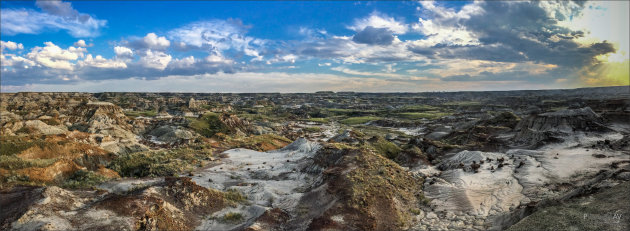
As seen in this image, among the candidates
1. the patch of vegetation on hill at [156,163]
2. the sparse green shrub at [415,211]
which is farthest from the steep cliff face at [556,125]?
the patch of vegetation on hill at [156,163]

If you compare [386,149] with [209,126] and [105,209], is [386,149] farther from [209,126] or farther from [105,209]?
[209,126]

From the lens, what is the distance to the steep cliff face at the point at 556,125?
4273cm

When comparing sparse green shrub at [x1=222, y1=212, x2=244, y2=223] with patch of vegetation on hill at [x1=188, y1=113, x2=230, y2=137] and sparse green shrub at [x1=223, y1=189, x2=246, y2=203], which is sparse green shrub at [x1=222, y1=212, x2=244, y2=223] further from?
patch of vegetation on hill at [x1=188, y1=113, x2=230, y2=137]

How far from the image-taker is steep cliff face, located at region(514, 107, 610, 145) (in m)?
42.7

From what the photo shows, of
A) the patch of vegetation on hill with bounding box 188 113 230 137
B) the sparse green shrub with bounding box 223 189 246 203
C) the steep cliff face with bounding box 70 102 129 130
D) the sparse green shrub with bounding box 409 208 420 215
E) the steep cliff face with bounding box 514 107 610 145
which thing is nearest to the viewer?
the sparse green shrub with bounding box 409 208 420 215

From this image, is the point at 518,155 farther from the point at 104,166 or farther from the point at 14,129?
the point at 14,129

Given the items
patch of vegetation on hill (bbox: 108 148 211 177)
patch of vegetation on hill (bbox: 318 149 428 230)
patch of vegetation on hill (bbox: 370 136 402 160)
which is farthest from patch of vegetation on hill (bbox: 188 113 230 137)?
patch of vegetation on hill (bbox: 318 149 428 230)

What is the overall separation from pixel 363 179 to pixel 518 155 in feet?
76.7

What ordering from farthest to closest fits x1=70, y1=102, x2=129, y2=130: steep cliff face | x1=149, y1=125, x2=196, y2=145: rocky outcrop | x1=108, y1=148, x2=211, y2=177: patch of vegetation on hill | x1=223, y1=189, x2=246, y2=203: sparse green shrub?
x1=70, y1=102, x2=129, y2=130: steep cliff face → x1=149, y1=125, x2=196, y2=145: rocky outcrop → x1=108, y1=148, x2=211, y2=177: patch of vegetation on hill → x1=223, y1=189, x2=246, y2=203: sparse green shrub

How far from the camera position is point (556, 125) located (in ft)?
162

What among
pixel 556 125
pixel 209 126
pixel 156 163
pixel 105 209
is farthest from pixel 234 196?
pixel 556 125

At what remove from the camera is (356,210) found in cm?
1875

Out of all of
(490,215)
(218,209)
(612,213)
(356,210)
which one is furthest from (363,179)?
(612,213)

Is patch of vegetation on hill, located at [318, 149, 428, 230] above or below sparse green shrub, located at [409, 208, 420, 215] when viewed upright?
above
